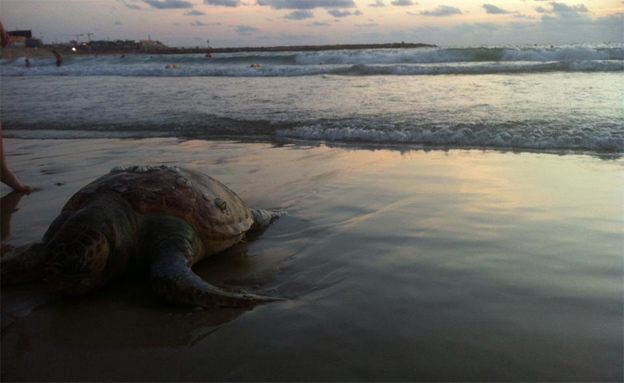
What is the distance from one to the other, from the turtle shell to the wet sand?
22cm

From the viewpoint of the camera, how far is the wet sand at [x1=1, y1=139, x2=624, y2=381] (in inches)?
74.3

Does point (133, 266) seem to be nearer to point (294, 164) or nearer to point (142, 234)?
point (142, 234)

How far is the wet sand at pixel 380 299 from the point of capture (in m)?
1.89

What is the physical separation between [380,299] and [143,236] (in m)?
1.31

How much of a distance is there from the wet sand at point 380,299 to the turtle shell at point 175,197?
0.22m

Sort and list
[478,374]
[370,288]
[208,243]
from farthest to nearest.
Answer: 1. [208,243]
2. [370,288]
3. [478,374]

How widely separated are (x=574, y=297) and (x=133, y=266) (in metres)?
2.20

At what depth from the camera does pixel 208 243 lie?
299 cm

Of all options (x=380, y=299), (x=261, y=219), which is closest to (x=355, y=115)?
(x=261, y=219)

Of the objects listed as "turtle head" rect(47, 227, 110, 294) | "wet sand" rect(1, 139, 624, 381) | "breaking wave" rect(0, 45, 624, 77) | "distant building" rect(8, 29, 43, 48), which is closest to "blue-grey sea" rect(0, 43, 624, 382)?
"wet sand" rect(1, 139, 624, 381)

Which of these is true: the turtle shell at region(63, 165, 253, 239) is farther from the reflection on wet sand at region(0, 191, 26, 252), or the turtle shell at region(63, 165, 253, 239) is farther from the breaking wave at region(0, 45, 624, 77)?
the breaking wave at region(0, 45, 624, 77)

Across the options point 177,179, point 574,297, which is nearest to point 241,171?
point 177,179

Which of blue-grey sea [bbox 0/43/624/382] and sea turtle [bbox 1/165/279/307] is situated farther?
sea turtle [bbox 1/165/279/307]

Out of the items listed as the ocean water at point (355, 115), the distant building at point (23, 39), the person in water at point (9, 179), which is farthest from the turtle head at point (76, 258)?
the distant building at point (23, 39)
